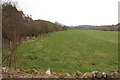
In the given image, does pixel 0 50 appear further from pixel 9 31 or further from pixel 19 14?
pixel 19 14

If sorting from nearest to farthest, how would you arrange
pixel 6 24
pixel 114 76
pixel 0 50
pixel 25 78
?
1. pixel 25 78
2. pixel 114 76
3. pixel 0 50
4. pixel 6 24

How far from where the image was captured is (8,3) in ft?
56.2

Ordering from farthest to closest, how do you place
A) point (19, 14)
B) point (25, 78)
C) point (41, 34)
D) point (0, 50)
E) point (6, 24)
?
point (41, 34) < point (19, 14) < point (6, 24) < point (0, 50) < point (25, 78)

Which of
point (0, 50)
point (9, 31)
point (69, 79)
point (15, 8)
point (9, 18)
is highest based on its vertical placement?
point (15, 8)

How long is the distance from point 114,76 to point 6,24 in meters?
13.8

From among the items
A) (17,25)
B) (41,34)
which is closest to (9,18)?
(17,25)

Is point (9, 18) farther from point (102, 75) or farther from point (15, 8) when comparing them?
point (102, 75)

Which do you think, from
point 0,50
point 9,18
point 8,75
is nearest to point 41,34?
point 9,18

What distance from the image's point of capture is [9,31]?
55.7 feet

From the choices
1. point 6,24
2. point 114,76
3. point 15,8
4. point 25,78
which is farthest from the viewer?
point 15,8

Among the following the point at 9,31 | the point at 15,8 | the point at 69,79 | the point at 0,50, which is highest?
the point at 15,8

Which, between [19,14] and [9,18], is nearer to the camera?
[9,18]

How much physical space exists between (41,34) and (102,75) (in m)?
34.5

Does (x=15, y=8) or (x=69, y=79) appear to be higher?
(x=15, y=8)
